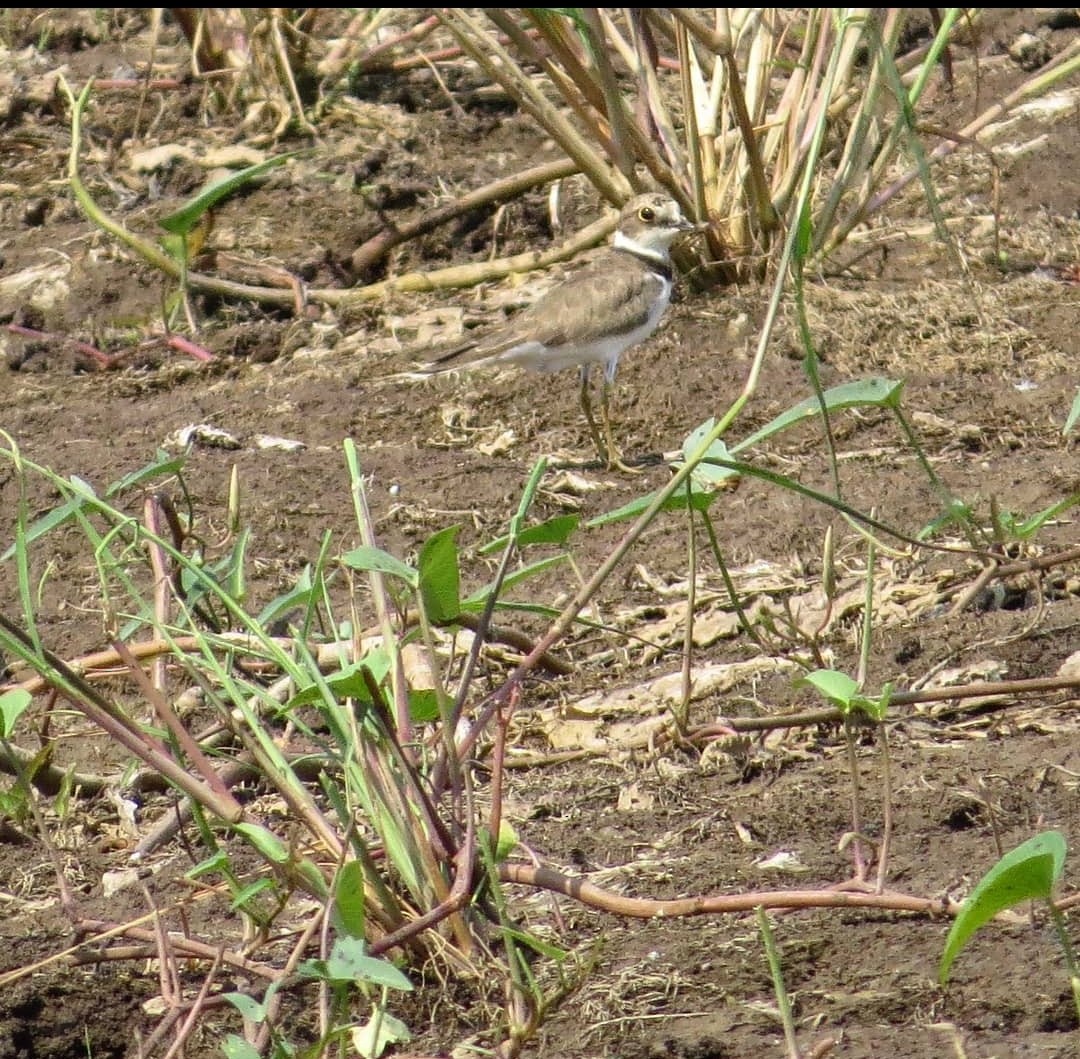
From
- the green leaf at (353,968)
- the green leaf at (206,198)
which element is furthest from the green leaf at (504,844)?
the green leaf at (206,198)

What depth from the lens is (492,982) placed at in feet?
9.63

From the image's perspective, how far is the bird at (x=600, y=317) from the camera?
6.70 m

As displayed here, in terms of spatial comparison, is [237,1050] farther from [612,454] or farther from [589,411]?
[589,411]

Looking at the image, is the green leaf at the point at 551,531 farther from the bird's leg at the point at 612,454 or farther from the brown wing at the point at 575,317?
the brown wing at the point at 575,317

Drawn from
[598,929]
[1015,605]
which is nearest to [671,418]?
[1015,605]

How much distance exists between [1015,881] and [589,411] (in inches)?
171

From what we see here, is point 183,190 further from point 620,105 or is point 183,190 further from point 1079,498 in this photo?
point 1079,498

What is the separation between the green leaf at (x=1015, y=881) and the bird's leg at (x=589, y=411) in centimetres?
404

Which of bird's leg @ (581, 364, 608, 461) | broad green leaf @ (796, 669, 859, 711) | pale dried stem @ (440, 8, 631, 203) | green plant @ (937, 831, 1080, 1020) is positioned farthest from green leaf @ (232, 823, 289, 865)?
pale dried stem @ (440, 8, 631, 203)

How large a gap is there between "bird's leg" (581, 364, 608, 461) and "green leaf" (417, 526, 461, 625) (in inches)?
127

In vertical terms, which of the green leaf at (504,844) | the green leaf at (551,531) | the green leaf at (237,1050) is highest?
the green leaf at (551,531)

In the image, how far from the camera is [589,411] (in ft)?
21.1

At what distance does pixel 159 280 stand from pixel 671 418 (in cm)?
263

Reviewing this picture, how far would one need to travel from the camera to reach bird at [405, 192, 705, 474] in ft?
22.0
